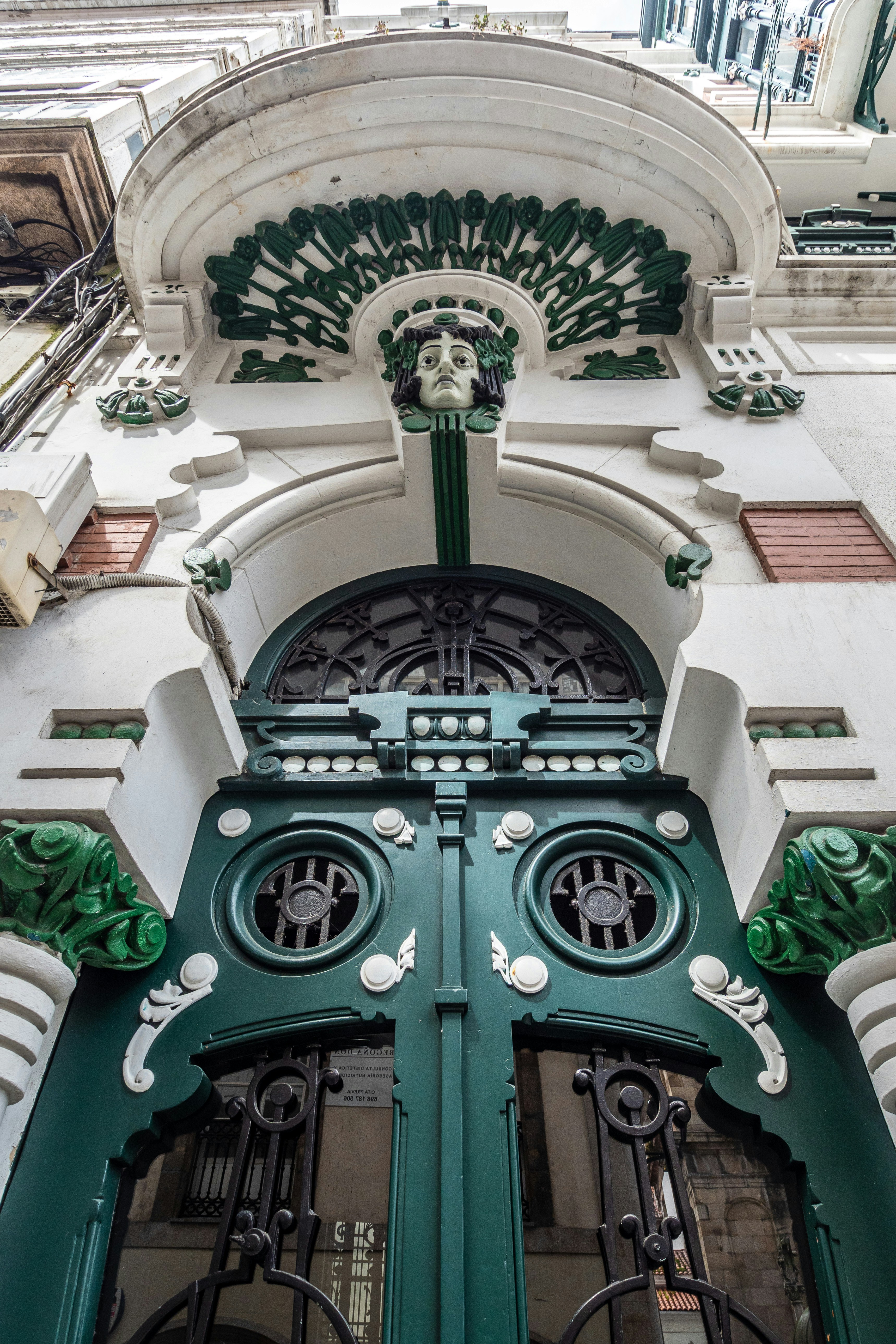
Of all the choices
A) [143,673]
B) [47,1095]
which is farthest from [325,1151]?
[143,673]

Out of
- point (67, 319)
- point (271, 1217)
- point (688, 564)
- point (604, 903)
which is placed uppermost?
point (67, 319)

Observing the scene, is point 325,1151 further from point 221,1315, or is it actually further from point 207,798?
point 207,798

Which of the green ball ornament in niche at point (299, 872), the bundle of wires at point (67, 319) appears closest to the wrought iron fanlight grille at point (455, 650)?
the green ball ornament in niche at point (299, 872)

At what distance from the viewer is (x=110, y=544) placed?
5.24 meters

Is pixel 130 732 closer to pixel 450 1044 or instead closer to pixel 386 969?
pixel 386 969

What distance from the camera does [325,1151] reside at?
3.72 meters

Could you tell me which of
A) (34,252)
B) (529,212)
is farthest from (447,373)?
(34,252)

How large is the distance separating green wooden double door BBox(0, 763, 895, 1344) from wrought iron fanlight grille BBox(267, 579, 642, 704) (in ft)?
4.46

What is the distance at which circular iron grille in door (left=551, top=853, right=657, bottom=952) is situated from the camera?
4363mm

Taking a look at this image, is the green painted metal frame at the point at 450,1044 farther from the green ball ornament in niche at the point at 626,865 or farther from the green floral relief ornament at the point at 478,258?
the green floral relief ornament at the point at 478,258

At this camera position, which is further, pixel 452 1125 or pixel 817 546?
pixel 817 546

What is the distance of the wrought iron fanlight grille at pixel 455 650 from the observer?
5.74 meters

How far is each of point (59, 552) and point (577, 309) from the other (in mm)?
4721

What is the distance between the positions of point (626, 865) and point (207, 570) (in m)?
3.08
